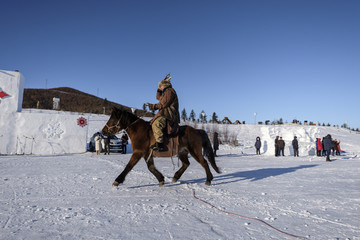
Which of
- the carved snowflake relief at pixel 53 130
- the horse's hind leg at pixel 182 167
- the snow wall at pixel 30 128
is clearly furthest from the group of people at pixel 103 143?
the horse's hind leg at pixel 182 167

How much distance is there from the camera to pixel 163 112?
5.12 m

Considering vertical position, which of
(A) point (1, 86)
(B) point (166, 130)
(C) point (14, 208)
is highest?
(A) point (1, 86)

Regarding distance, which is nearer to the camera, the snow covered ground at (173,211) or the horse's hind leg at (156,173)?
the snow covered ground at (173,211)

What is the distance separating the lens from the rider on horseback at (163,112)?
492 cm

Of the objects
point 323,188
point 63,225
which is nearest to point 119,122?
point 63,225

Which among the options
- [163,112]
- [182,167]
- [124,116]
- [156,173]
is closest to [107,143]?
[182,167]

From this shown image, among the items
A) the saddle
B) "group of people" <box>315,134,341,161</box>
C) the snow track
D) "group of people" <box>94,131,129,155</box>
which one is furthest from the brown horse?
"group of people" <box>315,134,341,161</box>

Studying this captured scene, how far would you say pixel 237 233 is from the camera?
2.49 m

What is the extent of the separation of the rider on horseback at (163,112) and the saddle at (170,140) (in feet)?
0.17

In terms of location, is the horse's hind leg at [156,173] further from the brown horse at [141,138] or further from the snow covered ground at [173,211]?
the snow covered ground at [173,211]

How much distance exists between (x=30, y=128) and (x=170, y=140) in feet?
49.8

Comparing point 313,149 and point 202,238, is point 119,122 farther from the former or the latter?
point 313,149

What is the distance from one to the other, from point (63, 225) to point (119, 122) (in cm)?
273

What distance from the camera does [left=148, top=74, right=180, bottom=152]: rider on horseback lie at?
4.92 metres
